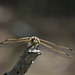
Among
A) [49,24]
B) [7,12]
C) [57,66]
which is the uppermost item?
[7,12]

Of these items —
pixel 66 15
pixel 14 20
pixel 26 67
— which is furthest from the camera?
pixel 66 15

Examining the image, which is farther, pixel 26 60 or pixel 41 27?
pixel 41 27

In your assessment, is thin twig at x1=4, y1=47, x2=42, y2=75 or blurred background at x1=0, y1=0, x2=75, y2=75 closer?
thin twig at x1=4, y1=47, x2=42, y2=75

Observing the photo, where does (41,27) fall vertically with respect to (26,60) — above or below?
below

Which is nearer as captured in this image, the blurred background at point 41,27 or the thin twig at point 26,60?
the thin twig at point 26,60

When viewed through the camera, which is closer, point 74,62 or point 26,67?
point 26,67

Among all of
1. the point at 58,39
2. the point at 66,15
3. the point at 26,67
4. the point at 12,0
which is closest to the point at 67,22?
the point at 66,15

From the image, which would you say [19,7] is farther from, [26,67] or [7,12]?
[26,67]

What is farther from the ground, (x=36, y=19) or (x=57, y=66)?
(x=36, y=19)
